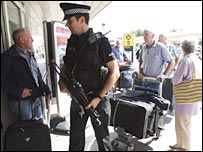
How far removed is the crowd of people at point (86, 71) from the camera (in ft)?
1.91

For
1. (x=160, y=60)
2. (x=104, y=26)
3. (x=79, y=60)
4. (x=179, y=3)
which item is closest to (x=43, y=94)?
(x=79, y=60)

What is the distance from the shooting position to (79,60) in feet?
2.32

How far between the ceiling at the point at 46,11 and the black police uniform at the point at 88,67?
0.28ft

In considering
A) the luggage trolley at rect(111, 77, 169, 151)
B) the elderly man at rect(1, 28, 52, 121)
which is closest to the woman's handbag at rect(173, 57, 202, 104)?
the luggage trolley at rect(111, 77, 169, 151)

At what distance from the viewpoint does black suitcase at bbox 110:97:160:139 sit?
2.60 ft

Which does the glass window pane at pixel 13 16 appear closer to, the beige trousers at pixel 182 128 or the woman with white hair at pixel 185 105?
the woman with white hair at pixel 185 105

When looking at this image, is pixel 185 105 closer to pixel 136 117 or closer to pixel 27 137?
pixel 136 117

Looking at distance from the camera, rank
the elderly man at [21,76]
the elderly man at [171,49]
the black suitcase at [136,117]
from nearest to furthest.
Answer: the elderly man at [21,76] → the elderly man at [171,49] → the black suitcase at [136,117]

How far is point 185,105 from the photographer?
72cm

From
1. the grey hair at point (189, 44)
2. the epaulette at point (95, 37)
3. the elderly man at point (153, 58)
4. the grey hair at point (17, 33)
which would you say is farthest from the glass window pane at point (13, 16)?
the grey hair at point (189, 44)

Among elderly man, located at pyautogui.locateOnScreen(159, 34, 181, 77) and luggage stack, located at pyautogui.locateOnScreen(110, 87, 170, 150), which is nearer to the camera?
elderly man, located at pyautogui.locateOnScreen(159, 34, 181, 77)

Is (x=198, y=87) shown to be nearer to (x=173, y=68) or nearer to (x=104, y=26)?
(x=173, y=68)

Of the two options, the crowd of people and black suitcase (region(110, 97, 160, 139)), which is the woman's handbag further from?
black suitcase (region(110, 97, 160, 139))

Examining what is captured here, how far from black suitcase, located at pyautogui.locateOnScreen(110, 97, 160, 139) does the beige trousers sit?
0.32ft
